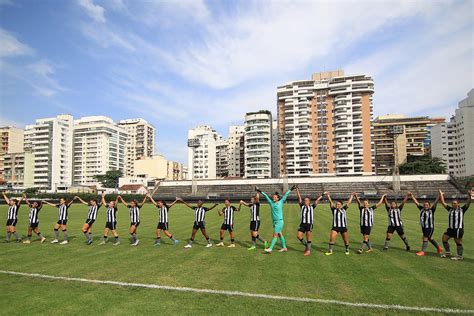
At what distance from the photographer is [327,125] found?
11481 centimetres

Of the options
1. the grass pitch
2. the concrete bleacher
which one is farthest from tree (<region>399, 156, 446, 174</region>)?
the grass pitch

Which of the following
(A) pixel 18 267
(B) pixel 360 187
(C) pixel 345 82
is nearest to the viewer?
(A) pixel 18 267

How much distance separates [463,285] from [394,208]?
522cm

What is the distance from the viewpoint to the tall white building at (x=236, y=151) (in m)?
153

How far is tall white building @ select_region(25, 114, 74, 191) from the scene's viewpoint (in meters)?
141

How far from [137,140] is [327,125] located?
11758cm

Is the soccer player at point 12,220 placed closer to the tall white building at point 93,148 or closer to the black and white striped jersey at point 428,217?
the black and white striped jersey at point 428,217

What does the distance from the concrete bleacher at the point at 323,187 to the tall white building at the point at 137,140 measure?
337 feet

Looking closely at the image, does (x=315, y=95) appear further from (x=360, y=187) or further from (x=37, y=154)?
(x=37, y=154)

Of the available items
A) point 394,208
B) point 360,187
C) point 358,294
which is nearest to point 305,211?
point 394,208

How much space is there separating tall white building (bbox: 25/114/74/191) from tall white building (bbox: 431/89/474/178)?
160 meters

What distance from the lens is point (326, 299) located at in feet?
25.5

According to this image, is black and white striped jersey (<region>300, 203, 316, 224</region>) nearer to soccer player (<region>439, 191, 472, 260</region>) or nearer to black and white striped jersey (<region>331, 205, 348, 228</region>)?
black and white striped jersey (<region>331, 205, 348, 228</region>)

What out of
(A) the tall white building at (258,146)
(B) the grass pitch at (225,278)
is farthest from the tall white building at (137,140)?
(B) the grass pitch at (225,278)
